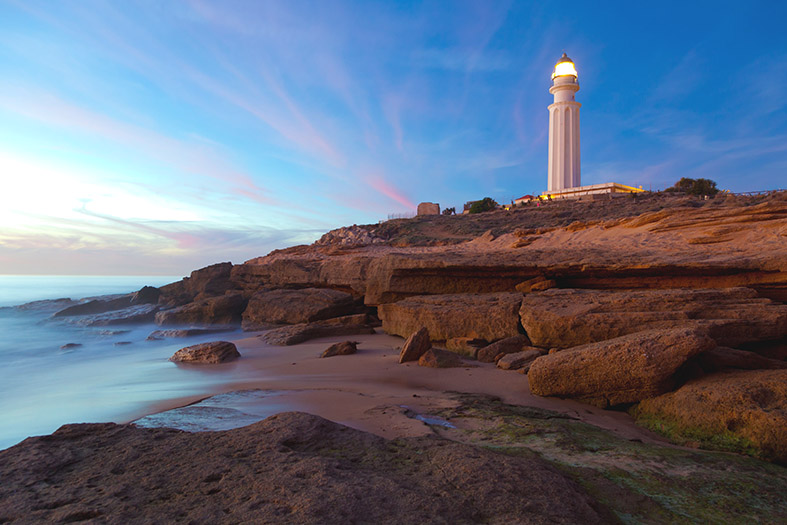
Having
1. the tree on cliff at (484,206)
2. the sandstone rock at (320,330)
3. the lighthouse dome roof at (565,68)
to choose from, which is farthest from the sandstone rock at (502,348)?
the lighthouse dome roof at (565,68)

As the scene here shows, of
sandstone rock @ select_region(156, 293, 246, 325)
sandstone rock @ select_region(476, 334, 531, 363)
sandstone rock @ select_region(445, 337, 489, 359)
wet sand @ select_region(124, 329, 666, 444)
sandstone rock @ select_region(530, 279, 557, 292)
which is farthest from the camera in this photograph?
sandstone rock @ select_region(156, 293, 246, 325)

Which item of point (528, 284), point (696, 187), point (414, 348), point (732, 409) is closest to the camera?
point (732, 409)

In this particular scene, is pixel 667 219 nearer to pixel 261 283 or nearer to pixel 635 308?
pixel 635 308

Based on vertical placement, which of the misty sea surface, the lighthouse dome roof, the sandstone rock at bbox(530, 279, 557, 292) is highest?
the lighthouse dome roof

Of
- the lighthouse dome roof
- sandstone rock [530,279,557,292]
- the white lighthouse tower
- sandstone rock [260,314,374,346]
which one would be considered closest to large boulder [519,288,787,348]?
sandstone rock [530,279,557,292]

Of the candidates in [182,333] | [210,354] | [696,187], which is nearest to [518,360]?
[210,354]

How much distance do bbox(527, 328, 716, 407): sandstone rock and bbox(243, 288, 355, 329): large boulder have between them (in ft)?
25.4

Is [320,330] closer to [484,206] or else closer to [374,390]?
[374,390]

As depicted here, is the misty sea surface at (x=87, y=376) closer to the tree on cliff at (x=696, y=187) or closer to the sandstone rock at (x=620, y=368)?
the sandstone rock at (x=620, y=368)

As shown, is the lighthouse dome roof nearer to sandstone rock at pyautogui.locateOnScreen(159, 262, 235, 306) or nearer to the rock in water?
sandstone rock at pyautogui.locateOnScreen(159, 262, 235, 306)

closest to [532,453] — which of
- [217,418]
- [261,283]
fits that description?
[217,418]

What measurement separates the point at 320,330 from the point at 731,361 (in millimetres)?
7402

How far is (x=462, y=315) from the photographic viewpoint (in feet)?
24.7

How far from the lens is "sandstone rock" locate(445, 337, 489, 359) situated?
22.3ft
